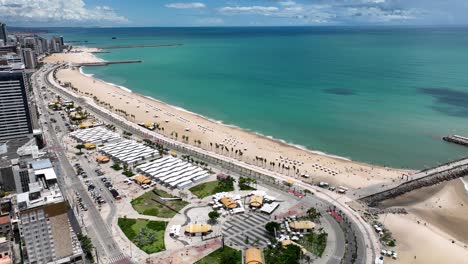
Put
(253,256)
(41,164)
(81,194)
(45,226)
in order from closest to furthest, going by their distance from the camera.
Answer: (45,226)
(253,256)
(41,164)
(81,194)

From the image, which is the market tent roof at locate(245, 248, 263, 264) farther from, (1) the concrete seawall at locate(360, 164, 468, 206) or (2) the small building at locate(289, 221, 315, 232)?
(1) the concrete seawall at locate(360, 164, 468, 206)

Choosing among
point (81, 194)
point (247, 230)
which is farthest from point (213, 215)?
point (81, 194)

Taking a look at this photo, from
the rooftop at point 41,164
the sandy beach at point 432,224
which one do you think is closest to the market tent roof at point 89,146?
the rooftop at point 41,164

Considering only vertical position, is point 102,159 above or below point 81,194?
above

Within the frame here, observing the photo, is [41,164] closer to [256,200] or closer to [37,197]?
[37,197]

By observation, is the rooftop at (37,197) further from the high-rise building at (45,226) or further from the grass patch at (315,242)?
the grass patch at (315,242)

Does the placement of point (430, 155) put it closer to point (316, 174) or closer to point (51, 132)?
point (316, 174)
